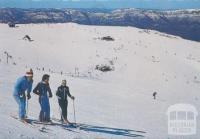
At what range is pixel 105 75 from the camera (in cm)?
2098

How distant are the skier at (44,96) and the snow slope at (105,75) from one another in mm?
390

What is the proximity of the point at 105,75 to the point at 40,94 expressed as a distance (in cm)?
930

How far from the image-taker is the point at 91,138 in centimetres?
1142

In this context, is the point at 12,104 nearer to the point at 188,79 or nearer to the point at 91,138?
the point at 91,138

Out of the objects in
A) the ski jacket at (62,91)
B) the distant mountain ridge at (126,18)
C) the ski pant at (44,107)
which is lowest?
the ski pant at (44,107)

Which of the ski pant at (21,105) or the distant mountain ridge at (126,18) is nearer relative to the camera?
the ski pant at (21,105)

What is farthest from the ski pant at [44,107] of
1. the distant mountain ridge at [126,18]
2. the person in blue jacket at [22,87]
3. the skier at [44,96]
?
the distant mountain ridge at [126,18]

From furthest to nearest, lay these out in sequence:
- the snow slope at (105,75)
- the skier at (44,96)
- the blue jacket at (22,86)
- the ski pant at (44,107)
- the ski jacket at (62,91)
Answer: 1. the snow slope at (105,75)
2. the ski jacket at (62,91)
3. the ski pant at (44,107)
4. the skier at (44,96)
5. the blue jacket at (22,86)

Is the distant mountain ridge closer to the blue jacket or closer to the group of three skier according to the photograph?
the group of three skier

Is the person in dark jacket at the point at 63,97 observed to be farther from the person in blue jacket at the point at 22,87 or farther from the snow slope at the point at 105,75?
the person in blue jacket at the point at 22,87

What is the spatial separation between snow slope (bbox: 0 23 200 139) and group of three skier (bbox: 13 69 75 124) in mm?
358

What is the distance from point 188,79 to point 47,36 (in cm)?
871

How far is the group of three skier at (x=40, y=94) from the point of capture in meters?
11.4

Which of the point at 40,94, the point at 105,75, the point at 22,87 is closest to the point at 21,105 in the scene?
the point at 22,87
